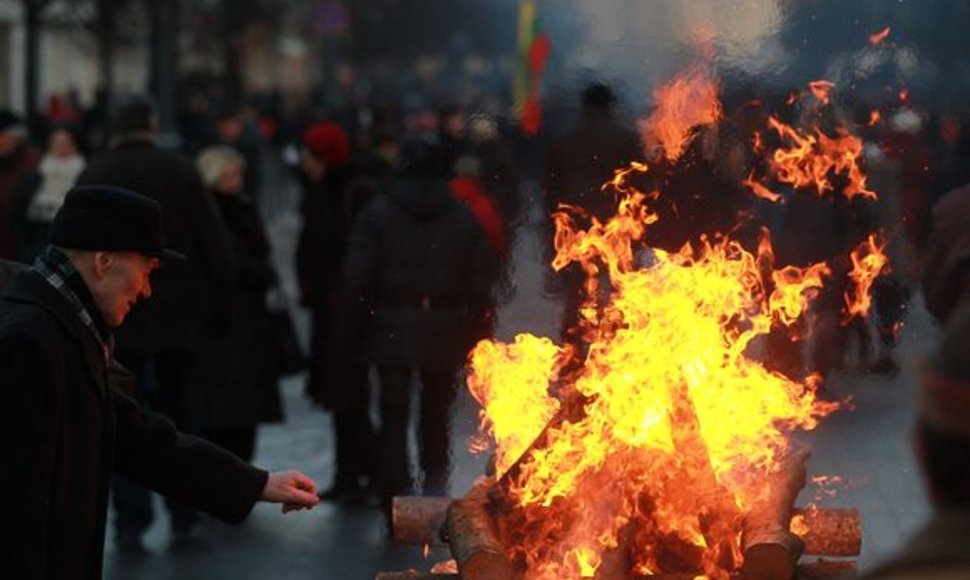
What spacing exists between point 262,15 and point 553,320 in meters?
36.8

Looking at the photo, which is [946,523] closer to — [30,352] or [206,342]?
[30,352]

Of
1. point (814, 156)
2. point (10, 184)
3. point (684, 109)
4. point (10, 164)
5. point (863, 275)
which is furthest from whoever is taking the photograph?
point (10, 164)

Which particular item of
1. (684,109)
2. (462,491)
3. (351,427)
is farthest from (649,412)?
(351,427)

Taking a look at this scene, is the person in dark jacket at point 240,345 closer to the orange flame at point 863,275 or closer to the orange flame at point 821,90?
the orange flame at point 821,90

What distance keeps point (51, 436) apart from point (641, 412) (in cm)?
181

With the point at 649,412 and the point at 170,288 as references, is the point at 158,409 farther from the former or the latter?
the point at 649,412

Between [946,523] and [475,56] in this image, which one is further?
[475,56]

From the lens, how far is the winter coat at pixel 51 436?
16.8 ft

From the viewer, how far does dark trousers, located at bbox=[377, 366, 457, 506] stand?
978 cm

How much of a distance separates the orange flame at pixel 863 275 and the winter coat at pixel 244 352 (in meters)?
2.98

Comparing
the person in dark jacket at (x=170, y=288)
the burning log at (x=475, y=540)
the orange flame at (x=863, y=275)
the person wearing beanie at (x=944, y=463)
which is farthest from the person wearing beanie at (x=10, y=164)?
the person wearing beanie at (x=944, y=463)

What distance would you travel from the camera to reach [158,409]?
10.2m

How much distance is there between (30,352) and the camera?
5.17 m

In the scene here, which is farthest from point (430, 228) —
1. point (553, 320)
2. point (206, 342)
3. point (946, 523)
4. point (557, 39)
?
point (946, 523)
